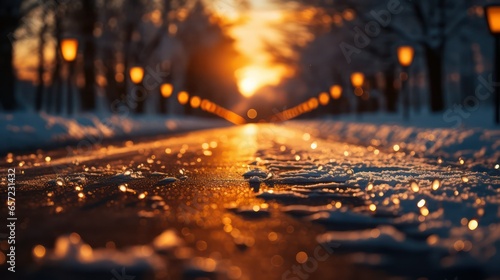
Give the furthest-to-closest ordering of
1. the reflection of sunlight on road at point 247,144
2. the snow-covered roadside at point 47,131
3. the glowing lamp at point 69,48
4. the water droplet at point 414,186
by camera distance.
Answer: the glowing lamp at point 69,48, the snow-covered roadside at point 47,131, the reflection of sunlight on road at point 247,144, the water droplet at point 414,186

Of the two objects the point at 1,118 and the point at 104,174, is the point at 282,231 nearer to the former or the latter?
the point at 104,174

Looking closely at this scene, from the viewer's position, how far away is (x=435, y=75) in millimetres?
36531

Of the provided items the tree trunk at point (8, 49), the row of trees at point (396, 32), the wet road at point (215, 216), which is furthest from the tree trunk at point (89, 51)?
the wet road at point (215, 216)

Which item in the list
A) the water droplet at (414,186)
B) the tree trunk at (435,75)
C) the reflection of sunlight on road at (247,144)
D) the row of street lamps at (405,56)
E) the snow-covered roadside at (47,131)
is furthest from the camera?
the tree trunk at (435,75)

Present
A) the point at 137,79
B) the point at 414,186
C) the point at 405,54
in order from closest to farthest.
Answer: the point at 414,186
the point at 405,54
the point at 137,79

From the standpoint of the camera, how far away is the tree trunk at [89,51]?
1666 inches

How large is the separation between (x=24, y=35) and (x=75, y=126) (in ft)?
23.6

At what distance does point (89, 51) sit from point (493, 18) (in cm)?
2815

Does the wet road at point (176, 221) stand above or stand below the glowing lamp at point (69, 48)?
below

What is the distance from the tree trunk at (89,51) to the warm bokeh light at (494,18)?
26.8 meters

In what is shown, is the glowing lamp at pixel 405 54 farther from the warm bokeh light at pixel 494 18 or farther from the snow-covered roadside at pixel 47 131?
the snow-covered roadside at pixel 47 131

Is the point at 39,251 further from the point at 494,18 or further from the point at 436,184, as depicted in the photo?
the point at 494,18

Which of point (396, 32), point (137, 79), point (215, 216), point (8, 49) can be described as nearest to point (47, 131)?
point (8, 49)

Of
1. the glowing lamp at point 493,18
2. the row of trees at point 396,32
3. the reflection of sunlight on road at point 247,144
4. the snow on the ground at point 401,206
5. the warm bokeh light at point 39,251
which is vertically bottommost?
the warm bokeh light at point 39,251
